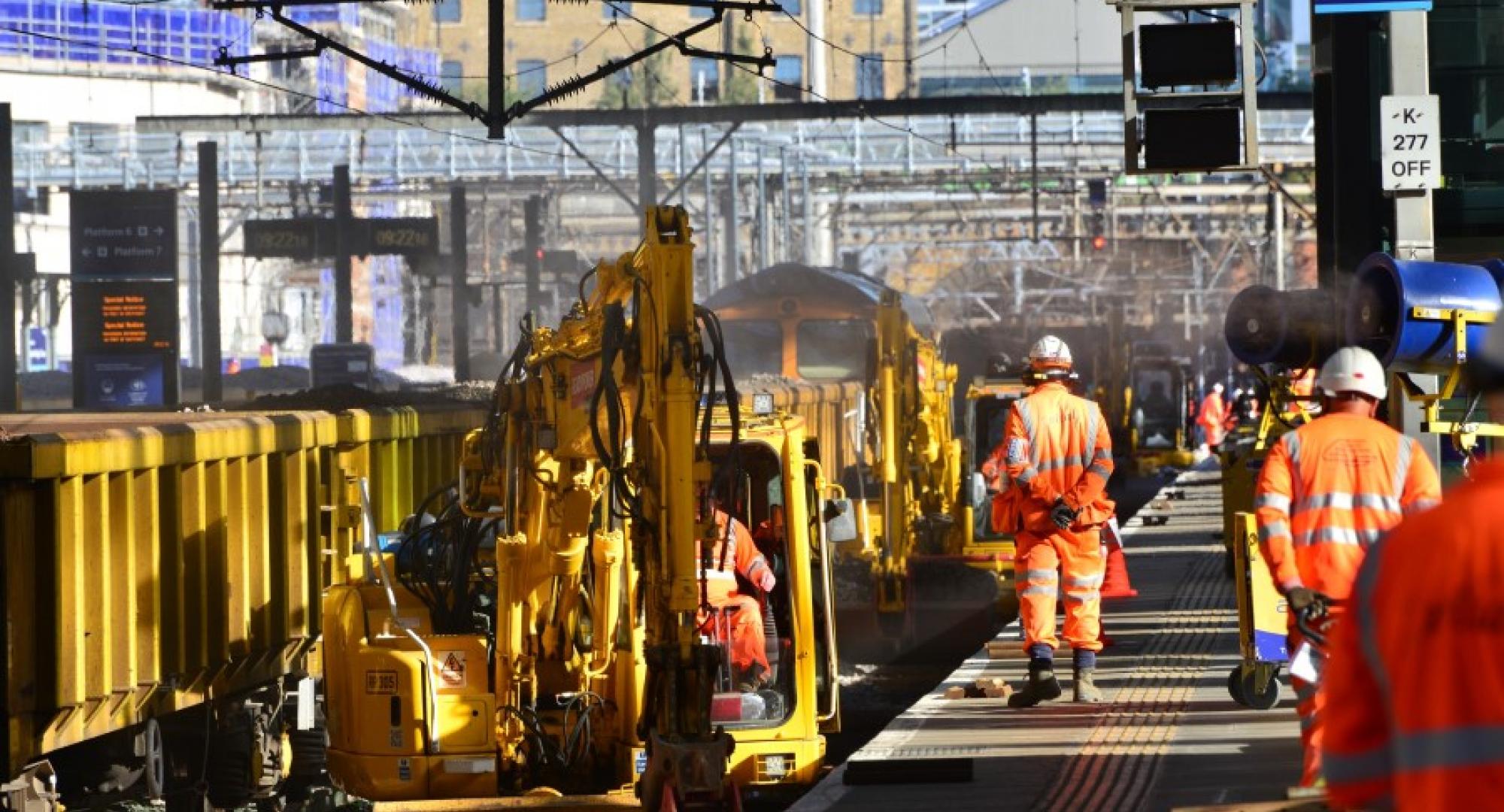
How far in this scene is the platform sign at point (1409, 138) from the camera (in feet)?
40.5

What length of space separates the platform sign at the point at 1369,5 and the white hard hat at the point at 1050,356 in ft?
7.03

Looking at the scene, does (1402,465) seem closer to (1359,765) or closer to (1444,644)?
(1359,765)

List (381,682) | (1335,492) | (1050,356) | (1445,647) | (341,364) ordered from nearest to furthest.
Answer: (1445,647) < (1335,492) < (381,682) < (1050,356) < (341,364)

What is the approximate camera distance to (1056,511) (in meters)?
12.9

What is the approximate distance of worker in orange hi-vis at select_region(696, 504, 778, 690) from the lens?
37.6 feet

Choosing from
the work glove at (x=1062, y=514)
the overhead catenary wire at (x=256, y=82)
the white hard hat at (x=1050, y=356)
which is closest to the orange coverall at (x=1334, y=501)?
the work glove at (x=1062, y=514)

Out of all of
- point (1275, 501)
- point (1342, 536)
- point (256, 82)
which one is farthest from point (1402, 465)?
point (256, 82)

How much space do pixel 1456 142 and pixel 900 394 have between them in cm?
521

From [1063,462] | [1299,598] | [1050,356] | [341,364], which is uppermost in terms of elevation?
[341,364]

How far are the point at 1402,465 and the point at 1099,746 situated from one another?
346cm

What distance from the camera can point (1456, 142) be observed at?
17406mm

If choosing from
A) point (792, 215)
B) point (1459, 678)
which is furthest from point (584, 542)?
point (792, 215)

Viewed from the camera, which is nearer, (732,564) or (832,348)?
(732,564)

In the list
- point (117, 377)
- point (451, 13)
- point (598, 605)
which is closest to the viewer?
point (598, 605)
